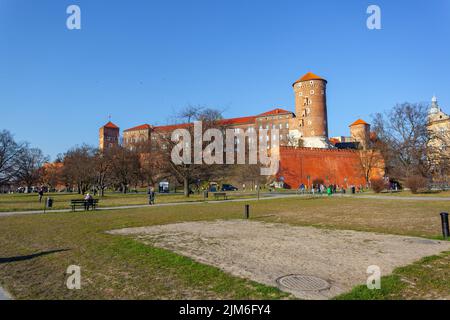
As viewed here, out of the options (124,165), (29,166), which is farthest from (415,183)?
(29,166)

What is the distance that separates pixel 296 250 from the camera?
27.5 ft

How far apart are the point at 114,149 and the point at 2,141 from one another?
1768cm

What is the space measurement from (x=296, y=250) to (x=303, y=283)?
→ 2900mm

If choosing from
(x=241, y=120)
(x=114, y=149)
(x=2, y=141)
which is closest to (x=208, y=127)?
(x=114, y=149)

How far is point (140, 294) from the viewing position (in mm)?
5066

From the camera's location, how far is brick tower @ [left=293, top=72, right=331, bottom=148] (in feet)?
281

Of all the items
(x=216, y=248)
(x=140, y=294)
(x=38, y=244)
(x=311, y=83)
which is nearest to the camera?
(x=140, y=294)

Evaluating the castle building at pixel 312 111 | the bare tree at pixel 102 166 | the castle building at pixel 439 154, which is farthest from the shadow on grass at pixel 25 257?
the castle building at pixel 312 111

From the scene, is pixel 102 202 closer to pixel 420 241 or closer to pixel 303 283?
pixel 420 241

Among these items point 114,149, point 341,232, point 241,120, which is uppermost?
point 241,120

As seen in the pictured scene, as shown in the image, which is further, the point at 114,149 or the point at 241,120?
the point at 241,120

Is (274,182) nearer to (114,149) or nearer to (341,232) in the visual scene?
(114,149)

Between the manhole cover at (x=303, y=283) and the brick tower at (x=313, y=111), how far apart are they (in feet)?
270

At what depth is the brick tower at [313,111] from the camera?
281 feet
